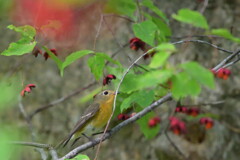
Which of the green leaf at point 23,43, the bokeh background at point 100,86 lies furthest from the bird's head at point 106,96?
the green leaf at point 23,43

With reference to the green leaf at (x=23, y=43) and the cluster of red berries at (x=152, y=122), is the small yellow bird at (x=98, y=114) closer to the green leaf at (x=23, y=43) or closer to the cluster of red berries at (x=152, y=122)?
the cluster of red berries at (x=152, y=122)

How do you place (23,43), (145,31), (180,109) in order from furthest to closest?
(180,109) < (145,31) < (23,43)

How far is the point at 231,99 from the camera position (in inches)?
199

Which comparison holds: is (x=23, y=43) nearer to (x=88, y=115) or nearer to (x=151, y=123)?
(x=151, y=123)

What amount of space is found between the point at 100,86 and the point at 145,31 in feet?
6.64

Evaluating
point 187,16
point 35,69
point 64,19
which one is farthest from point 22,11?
point 187,16

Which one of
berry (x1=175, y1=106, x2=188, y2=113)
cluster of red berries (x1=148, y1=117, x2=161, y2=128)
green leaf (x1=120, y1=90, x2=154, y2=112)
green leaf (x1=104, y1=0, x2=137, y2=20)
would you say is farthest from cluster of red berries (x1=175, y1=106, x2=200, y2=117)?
green leaf (x1=104, y1=0, x2=137, y2=20)

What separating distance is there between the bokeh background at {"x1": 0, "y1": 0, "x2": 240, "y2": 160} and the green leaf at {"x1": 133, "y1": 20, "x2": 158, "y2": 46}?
1.68m

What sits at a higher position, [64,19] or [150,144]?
[64,19]

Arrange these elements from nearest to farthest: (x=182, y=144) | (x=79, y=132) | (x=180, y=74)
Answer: (x=180, y=74) → (x=79, y=132) → (x=182, y=144)

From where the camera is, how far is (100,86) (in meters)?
5.04

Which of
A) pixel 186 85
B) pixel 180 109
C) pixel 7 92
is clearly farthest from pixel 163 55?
pixel 180 109

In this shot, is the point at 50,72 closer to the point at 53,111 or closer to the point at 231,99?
the point at 53,111

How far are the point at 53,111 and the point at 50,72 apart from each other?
1.61ft
